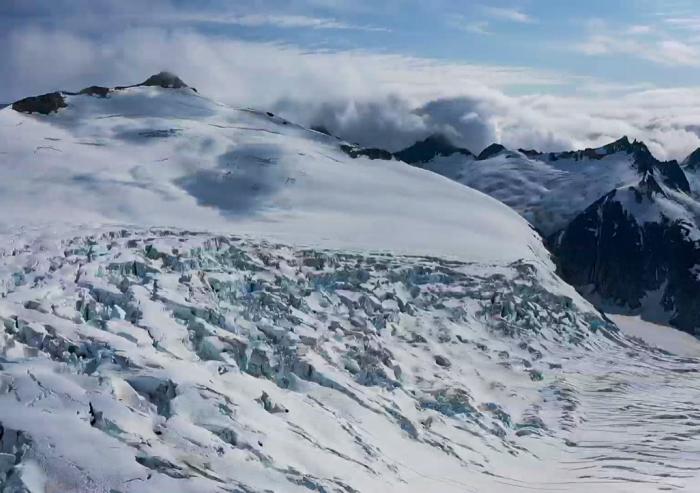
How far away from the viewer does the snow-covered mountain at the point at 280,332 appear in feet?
96.6

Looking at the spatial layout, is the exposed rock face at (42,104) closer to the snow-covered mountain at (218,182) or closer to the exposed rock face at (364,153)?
the snow-covered mountain at (218,182)

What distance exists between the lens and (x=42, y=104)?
290ft

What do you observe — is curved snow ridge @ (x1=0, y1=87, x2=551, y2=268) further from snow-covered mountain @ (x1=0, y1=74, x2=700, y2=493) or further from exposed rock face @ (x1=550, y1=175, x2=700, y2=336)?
exposed rock face @ (x1=550, y1=175, x2=700, y2=336)

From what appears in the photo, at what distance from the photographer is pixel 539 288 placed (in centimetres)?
7125

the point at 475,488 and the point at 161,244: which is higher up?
the point at 161,244

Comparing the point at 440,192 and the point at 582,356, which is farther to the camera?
the point at 440,192

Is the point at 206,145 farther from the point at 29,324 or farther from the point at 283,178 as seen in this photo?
the point at 29,324

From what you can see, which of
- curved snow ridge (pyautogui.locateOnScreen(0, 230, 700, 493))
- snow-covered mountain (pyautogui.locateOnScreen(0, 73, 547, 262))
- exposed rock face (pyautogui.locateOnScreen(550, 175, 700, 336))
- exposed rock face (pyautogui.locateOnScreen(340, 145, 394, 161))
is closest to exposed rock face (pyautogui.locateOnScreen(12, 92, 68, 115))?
snow-covered mountain (pyautogui.locateOnScreen(0, 73, 547, 262))

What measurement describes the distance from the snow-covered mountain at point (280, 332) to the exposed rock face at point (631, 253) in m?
98.7

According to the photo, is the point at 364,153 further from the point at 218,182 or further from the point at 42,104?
the point at 42,104

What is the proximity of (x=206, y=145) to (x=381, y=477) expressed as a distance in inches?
2376

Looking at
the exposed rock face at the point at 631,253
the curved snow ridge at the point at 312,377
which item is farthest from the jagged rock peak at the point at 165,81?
the exposed rock face at the point at 631,253

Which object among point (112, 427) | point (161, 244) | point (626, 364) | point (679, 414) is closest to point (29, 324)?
point (112, 427)

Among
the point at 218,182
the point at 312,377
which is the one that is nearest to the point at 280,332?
the point at 312,377
